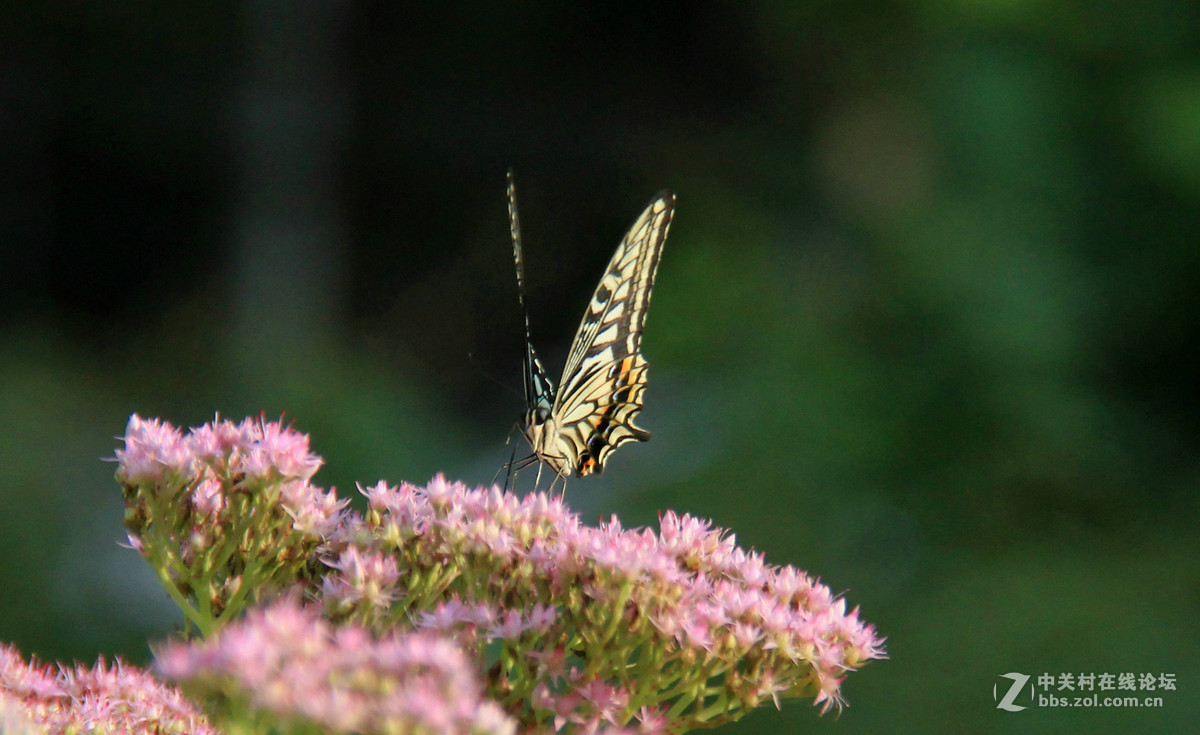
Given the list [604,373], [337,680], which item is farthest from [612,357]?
[337,680]

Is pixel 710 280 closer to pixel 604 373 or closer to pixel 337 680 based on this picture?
pixel 604 373

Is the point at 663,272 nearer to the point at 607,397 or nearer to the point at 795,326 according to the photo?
the point at 795,326

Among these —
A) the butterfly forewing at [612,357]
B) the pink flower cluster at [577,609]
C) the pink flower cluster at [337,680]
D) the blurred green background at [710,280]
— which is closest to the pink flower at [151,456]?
the pink flower cluster at [577,609]

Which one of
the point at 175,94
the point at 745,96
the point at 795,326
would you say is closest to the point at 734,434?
the point at 795,326

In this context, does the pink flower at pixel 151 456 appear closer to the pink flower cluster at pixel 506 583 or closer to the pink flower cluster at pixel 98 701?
the pink flower cluster at pixel 506 583

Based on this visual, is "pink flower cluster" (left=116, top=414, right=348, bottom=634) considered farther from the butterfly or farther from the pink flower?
the butterfly
